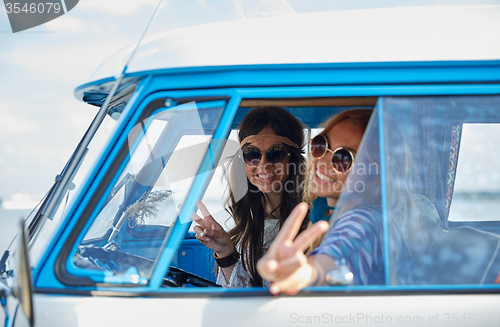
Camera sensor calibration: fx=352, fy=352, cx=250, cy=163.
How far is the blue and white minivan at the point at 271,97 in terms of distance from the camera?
123cm

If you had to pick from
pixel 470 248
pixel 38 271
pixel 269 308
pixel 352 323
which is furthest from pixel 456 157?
pixel 38 271

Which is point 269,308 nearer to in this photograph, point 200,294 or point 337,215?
point 200,294

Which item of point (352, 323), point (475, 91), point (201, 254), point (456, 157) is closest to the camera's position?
point (352, 323)

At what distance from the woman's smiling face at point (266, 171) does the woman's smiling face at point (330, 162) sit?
1.68 ft

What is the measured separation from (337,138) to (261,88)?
55cm

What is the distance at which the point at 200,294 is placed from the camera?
1.25 m

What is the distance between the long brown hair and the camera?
2266 mm

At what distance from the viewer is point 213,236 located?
2.22 metres

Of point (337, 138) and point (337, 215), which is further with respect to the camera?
point (337, 138)

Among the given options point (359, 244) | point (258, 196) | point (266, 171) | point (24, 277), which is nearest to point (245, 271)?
point (258, 196)

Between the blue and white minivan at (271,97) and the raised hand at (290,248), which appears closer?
the raised hand at (290,248)

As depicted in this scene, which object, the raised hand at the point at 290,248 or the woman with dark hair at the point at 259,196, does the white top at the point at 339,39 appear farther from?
the woman with dark hair at the point at 259,196

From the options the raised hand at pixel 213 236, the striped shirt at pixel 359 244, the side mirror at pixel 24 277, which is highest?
the raised hand at pixel 213 236

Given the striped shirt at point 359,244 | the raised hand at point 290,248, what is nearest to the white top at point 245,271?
the striped shirt at point 359,244
